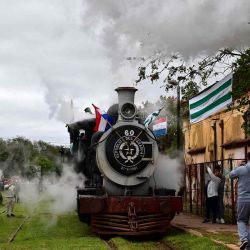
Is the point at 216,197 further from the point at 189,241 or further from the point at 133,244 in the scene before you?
the point at 133,244

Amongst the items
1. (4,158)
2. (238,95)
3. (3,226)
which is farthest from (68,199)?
(4,158)

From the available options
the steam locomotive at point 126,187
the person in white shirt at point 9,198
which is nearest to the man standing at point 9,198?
the person in white shirt at point 9,198

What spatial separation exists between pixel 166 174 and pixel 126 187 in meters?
1.37

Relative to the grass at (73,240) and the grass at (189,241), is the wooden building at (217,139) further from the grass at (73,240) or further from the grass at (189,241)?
the grass at (189,241)

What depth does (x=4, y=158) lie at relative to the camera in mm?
67625

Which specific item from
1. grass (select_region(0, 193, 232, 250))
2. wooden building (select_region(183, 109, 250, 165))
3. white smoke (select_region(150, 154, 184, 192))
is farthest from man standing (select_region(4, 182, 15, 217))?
white smoke (select_region(150, 154, 184, 192))

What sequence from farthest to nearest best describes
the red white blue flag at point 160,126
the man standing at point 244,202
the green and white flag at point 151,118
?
the red white blue flag at point 160,126, the green and white flag at point 151,118, the man standing at point 244,202

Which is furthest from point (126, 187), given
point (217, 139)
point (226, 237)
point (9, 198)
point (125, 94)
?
point (217, 139)

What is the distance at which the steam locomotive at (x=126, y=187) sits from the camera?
12438 millimetres

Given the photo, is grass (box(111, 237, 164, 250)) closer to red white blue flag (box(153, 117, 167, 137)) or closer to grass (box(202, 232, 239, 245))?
grass (box(202, 232, 239, 245))

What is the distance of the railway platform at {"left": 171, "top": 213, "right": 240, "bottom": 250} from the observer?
11.2 metres

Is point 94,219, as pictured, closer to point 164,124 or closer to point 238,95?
point 238,95

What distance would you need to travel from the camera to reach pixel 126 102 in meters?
12.9

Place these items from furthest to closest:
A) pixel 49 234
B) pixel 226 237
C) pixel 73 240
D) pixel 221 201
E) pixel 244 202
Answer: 1. pixel 221 201
2. pixel 49 234
3. pixel 73 240
4. pixel 226 237
5. pixel 244 202
